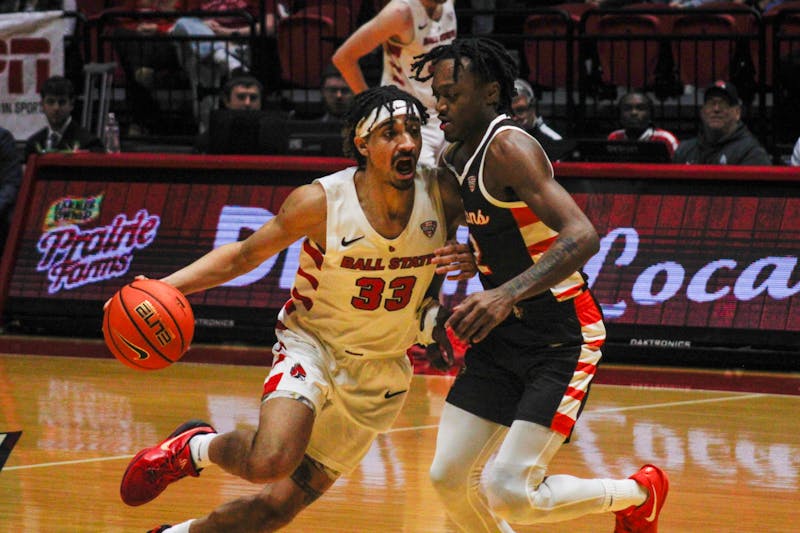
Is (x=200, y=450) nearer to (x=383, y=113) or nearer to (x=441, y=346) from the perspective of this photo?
(x=441, y=346)

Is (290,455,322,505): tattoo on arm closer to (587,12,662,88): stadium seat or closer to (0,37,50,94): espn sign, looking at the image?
(587,12,662,88): stadium seat

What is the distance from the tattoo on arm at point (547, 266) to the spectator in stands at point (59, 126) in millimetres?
7345

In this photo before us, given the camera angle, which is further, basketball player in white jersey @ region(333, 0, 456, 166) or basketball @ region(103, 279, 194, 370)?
basketball player in white jersey @ region(333, 0, 456, 166)

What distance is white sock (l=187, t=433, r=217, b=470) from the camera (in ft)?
16.6

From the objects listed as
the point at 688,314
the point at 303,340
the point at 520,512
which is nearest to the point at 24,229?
the point at 688,314

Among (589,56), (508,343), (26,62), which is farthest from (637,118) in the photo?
(508,343)

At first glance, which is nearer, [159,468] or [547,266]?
[547,266]

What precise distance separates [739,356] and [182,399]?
364cm

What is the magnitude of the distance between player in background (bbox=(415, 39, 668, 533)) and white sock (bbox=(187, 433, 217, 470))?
0.84m

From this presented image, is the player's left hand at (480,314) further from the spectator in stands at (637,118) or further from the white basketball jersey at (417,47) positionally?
the spectator in stands at (637,118)

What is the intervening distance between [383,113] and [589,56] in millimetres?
7595

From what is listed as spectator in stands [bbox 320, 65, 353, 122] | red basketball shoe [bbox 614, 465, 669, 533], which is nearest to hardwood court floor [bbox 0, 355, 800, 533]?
red basketball shoe [bbox 614, 465, 669, 533]

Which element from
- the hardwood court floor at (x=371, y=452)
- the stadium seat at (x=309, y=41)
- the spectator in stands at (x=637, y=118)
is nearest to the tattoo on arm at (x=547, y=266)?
the hardwood court floor at (x=371, y=452)

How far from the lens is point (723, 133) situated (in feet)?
32.6
